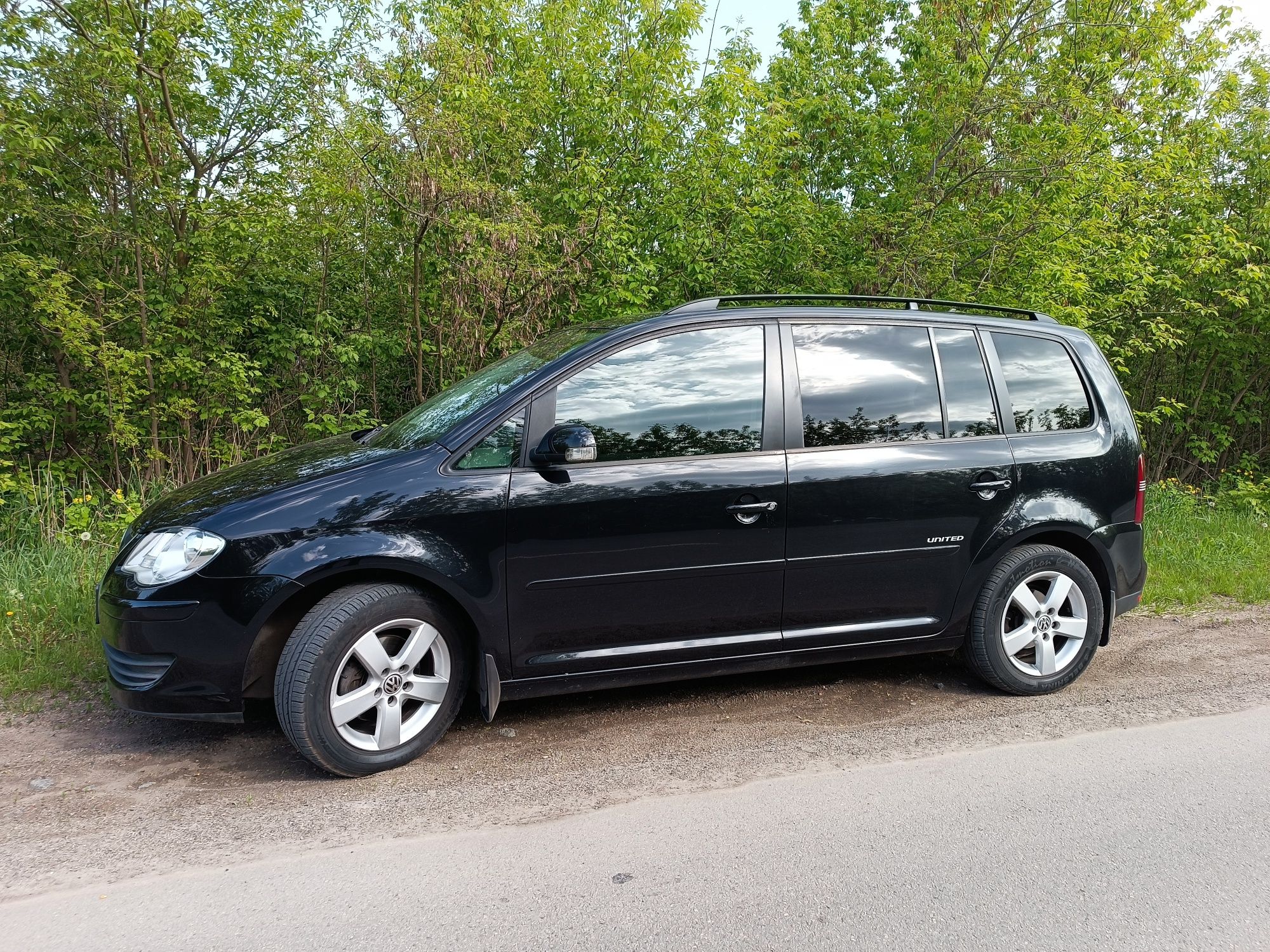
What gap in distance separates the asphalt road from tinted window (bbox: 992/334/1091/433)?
71.0 inches

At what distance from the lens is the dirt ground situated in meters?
3.02

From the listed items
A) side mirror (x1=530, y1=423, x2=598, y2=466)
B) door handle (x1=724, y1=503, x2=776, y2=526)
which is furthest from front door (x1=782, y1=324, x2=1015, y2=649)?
side mirror (x1=530, y1=423, x2=598, y2=466)

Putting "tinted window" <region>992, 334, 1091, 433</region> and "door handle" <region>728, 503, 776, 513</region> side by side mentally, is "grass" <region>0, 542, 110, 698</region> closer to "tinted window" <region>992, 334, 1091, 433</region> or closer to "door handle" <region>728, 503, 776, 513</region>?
"door handle" <region>728, 503, 776, 513</region>

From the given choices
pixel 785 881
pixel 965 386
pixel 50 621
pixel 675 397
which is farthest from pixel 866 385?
pixel 50 621

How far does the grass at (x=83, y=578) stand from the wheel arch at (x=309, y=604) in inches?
56.5

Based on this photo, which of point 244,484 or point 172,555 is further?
point 244,484

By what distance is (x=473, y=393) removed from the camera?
412 cm

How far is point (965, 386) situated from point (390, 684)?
302 centimetres

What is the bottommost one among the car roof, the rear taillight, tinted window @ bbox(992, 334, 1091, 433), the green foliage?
the rear taillight

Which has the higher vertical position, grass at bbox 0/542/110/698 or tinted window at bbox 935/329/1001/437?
tinted window at bbox 935/329/1001/437

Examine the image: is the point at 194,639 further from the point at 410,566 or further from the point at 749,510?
the point at 749,510

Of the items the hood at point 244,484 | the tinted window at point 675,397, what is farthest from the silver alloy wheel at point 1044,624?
the hood at point 244,484

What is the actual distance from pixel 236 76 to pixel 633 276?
13.0ft

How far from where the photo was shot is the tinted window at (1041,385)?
445cm
